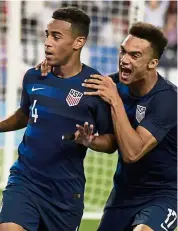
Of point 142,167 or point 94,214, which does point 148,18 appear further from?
point 142,167

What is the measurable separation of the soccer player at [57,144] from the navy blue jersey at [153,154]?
250 millimetres

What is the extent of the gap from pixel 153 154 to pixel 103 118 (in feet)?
1.50

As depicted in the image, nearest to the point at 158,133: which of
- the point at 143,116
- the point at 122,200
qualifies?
the point at 143,116

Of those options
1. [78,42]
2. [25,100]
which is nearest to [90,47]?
[25,100]

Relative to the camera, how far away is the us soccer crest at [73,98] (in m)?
5.42

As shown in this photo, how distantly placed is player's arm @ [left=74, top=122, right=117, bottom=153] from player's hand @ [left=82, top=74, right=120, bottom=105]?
0.89 ft

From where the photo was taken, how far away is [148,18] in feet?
43.0

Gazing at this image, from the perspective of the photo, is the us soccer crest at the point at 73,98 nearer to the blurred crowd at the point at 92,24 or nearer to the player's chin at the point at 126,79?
the player's chin at the point at 126,79

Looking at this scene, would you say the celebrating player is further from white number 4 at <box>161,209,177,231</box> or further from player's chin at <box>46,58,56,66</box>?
player's chin at <box>46,58,56,66</box>

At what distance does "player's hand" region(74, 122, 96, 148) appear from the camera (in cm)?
509

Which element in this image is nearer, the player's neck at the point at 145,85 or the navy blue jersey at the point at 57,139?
the navy blue jersey at the point at 57,139

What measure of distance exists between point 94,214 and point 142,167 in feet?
9.11

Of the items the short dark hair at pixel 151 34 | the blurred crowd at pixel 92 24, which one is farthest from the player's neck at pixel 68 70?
the blurred crowd at pixel 92 24

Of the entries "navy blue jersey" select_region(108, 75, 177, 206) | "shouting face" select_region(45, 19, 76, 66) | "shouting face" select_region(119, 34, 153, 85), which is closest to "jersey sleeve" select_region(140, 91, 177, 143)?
"navy blue jersey" select_region(108, 75, 177, 206)
